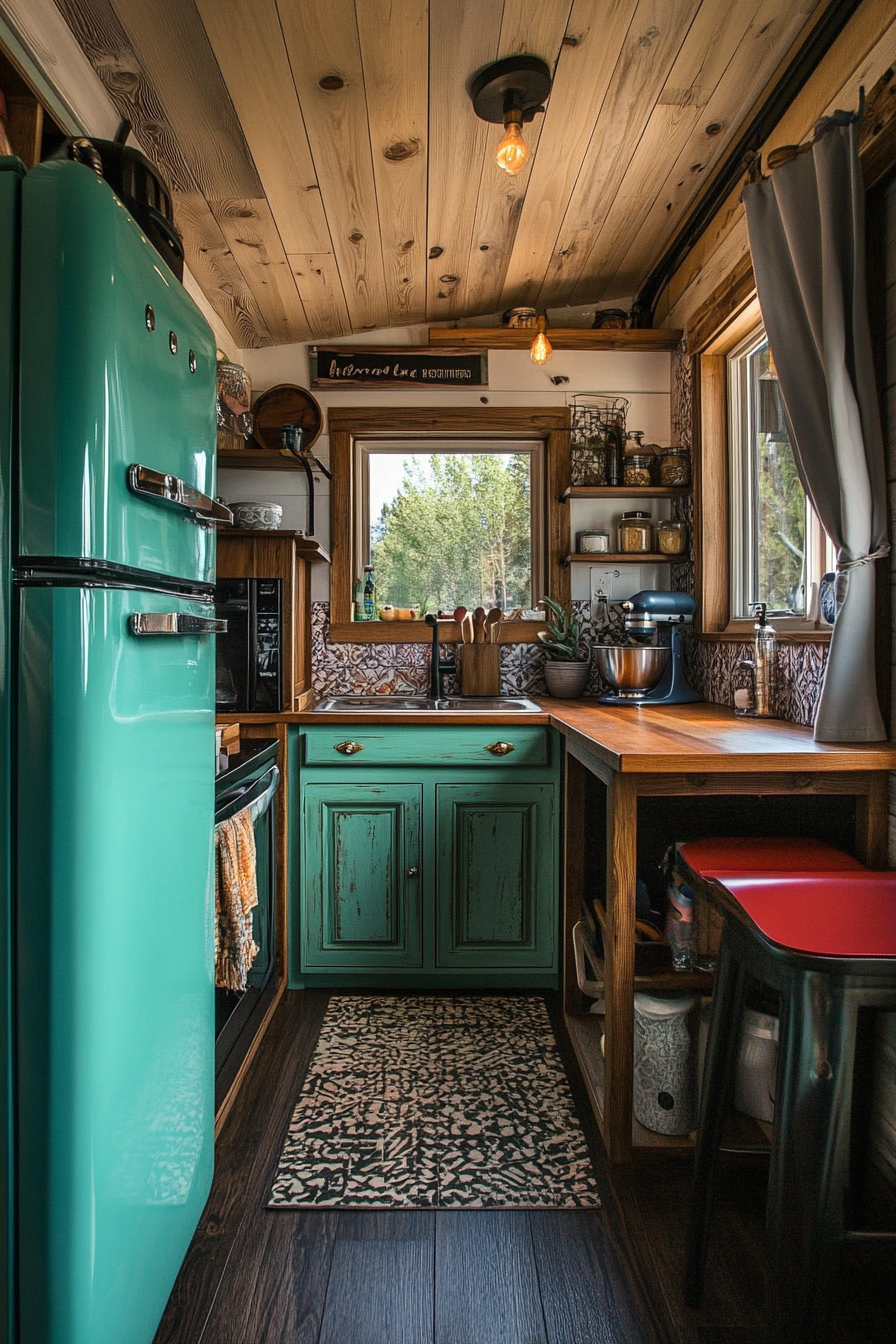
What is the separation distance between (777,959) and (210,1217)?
123cm

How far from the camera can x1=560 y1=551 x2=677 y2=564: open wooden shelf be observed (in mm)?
3031

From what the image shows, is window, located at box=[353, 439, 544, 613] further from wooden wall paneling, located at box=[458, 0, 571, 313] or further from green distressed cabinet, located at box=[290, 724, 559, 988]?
green distressed cabinet, located at box=[290, 724, 559, 988]

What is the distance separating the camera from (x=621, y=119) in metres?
2.12

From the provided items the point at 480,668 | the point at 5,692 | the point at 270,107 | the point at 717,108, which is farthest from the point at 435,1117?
the point at 717,108

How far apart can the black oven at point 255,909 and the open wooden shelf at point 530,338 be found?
181cm

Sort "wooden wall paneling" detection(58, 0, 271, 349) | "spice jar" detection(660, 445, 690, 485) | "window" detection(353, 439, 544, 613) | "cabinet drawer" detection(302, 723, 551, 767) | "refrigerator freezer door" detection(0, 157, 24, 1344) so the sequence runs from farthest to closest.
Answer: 1. "window" detection(353, 439, 544, 613)
2. "spice jar" detection(660, 445, 690, 485)
3. "cabinet drawer" detection(302, 723, 551, 767)
4. "wooden wall paneling" detection(58, 0, 271, 349)
5. "refrigerator freezer door" detection(0, 157, 24, 1344)

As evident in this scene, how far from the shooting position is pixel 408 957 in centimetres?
257

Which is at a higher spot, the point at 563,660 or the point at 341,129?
the point at 341,129

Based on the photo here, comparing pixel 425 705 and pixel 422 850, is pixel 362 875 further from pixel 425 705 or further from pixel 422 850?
pixel 425 705

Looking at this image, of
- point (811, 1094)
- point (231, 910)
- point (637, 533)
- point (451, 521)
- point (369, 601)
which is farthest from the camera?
point (451, 521)

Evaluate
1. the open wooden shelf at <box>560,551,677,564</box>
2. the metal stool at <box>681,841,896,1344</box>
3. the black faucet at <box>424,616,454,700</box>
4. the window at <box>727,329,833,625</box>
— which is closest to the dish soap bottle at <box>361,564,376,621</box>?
the black faucet at <box>424,616,454,700</box>

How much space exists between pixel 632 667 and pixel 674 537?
66cm

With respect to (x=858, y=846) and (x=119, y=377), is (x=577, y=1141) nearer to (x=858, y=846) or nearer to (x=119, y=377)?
(x=858, y=846)

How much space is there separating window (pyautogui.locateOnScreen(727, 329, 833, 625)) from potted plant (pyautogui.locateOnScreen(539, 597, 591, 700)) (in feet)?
1.96
